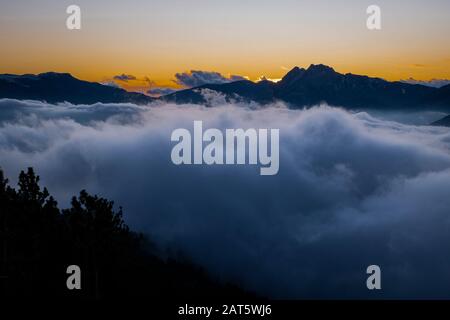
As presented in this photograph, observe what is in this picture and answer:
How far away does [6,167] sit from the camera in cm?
19762

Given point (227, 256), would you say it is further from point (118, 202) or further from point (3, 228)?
point (3, 228)

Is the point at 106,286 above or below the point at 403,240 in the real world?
above

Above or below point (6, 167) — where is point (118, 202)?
below

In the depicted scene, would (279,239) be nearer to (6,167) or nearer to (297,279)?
(297,279)

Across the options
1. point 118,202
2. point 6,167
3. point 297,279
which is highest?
point 6,167

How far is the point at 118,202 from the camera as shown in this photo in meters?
186
